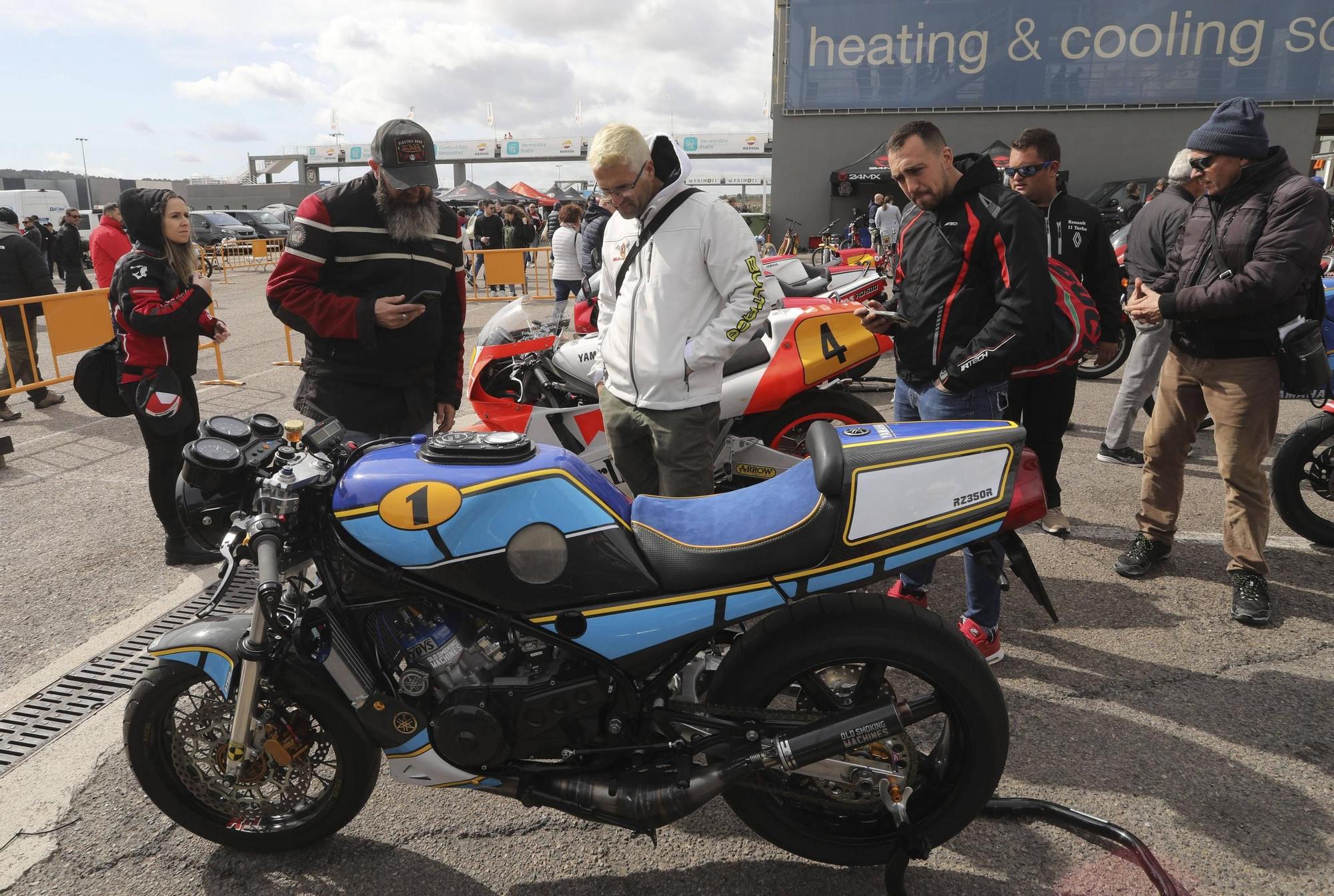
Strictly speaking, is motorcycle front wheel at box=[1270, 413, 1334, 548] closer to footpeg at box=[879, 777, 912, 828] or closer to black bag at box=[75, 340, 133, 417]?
footpeg at box=[879, 777, 912, 828]

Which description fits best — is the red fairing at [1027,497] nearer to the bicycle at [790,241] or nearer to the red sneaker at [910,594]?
the red sneaker at [910,594]

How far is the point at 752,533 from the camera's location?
80.5 inches

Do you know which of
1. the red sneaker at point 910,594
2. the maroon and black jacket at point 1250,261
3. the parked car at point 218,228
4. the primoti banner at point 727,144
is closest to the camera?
the maroon and black jacket at point 1250,261

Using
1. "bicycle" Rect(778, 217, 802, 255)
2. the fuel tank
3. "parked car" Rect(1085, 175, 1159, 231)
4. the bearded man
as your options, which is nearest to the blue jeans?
the fuel tank

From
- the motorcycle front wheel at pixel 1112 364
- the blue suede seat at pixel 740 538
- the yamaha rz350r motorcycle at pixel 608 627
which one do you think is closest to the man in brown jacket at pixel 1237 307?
the yamaha rz350r motorcycle at pixel 608 627

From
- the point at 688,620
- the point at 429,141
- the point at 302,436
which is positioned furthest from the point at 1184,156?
the point at 302,436

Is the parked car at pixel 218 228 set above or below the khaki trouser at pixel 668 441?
above

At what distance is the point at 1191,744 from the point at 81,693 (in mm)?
4013

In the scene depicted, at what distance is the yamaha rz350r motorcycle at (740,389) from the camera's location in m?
4.58

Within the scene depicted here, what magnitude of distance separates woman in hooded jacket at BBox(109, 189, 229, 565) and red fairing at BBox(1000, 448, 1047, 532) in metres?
3.77

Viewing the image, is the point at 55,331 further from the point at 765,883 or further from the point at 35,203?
the point at 35,203

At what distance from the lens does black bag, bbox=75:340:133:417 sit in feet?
14.1

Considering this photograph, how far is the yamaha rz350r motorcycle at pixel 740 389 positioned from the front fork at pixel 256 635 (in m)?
2.60

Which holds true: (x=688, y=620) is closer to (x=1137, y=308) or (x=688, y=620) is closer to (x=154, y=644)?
(x=154, y=644)
